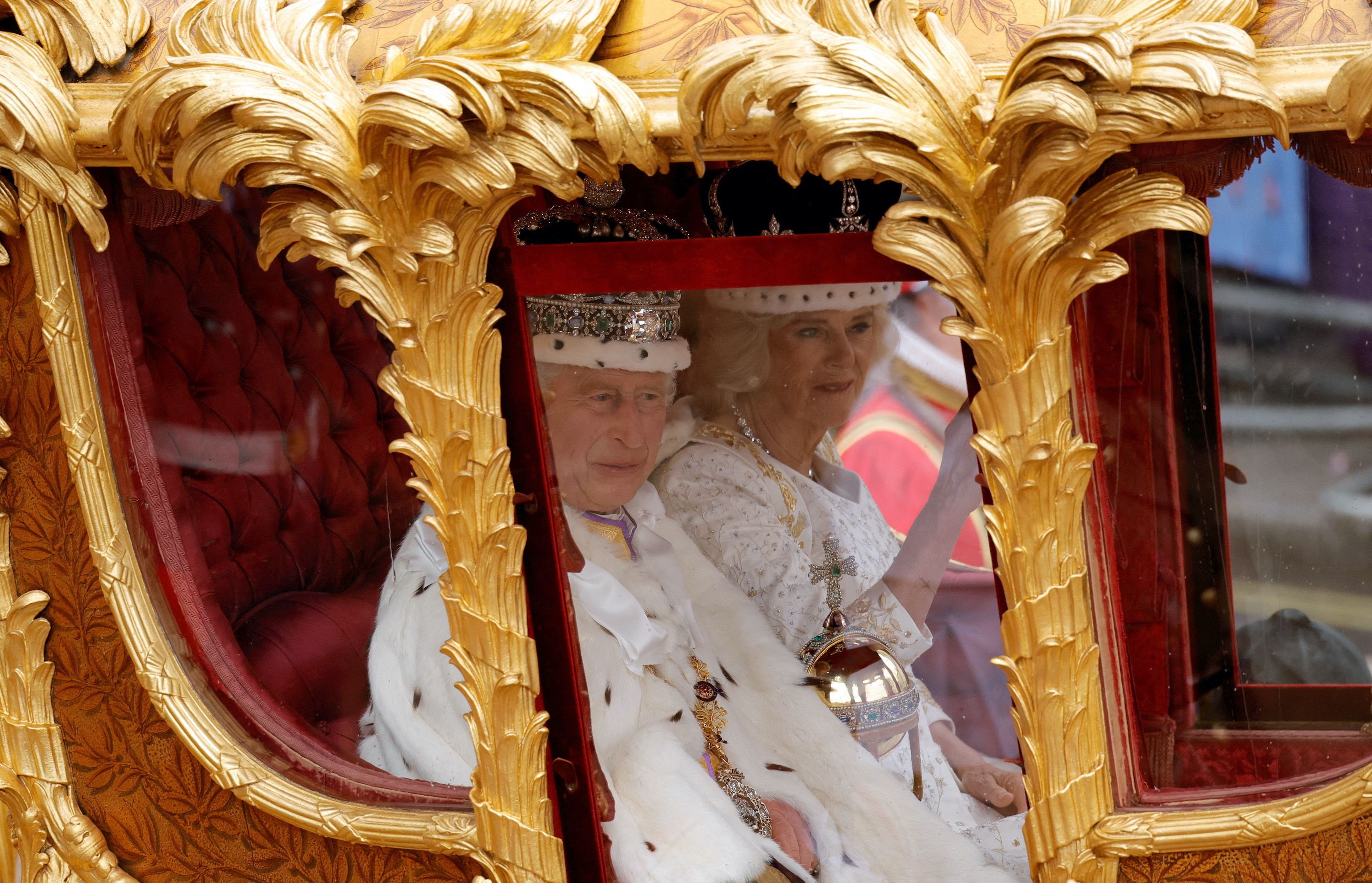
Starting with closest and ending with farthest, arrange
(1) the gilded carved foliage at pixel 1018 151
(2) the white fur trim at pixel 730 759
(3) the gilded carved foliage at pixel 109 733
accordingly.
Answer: (1) the gilded carved foliage at pixel 1018 151 < (2) the white fur trim at pixel 730 759 < (3) the gilded carved foliage at pixel 109 733

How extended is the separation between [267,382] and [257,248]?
0.16 m

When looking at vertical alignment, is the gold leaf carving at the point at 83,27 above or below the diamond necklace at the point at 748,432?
above

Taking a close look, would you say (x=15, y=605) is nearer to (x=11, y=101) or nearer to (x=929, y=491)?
(x=11, y=101)

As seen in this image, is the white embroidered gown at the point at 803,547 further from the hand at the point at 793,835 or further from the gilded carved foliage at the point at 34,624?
the gilded carved foliage at the point at 34,624

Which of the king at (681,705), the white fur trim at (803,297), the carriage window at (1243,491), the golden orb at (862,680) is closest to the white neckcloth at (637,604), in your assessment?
the king at (681,705)

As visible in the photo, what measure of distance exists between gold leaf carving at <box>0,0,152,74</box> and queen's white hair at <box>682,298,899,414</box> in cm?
58

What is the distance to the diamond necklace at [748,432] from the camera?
111 centimetres

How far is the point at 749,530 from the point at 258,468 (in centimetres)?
52

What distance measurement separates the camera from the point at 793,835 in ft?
3.87

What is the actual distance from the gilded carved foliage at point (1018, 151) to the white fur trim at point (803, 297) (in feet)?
0.23

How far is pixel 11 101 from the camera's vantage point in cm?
109

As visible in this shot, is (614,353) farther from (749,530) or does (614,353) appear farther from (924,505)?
(924,505)

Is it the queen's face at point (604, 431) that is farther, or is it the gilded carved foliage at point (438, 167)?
the queen's face at point (604, 431)

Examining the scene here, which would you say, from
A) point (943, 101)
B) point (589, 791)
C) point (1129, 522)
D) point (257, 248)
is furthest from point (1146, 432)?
point (257, 248)
